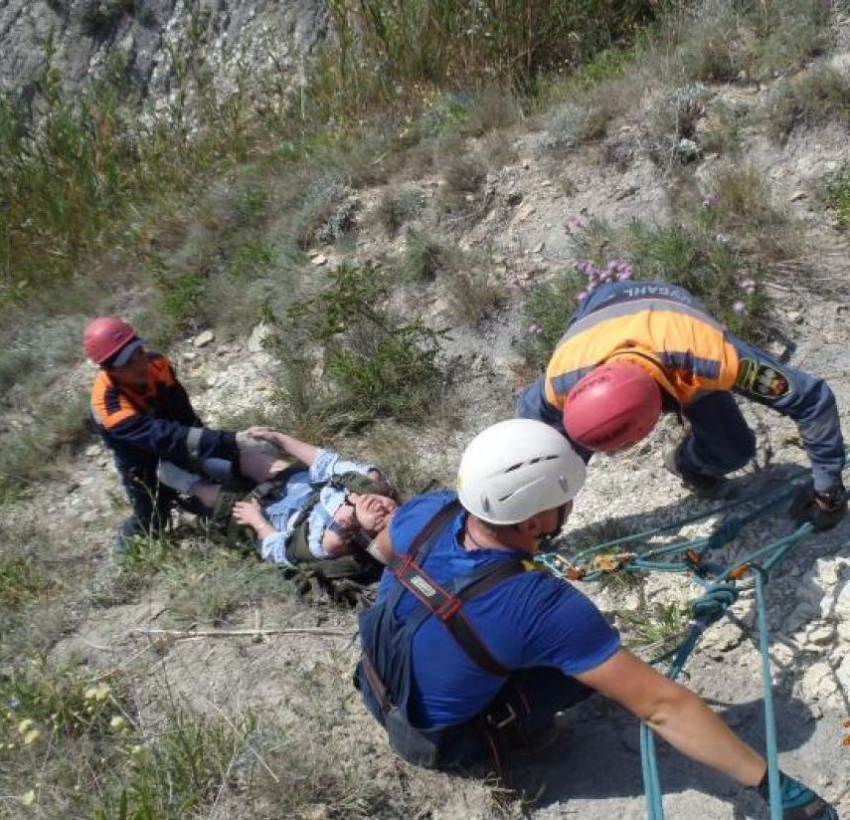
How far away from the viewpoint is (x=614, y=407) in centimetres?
327

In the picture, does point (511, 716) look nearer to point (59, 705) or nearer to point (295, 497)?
point (59, 705)

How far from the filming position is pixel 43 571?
5.15m

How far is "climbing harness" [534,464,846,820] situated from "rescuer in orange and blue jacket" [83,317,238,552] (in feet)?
6.08

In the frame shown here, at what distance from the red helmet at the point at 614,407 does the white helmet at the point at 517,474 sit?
286 mm

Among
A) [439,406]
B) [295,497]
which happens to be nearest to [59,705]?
[295,497]

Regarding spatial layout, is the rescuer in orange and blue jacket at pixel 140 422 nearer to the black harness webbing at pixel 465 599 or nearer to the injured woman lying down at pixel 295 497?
the injured woman lying down at pixel 295 497

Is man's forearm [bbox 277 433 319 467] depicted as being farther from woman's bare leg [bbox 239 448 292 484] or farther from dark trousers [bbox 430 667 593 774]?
dark trousers [bbox 430 667 593 774]

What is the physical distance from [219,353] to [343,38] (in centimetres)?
284

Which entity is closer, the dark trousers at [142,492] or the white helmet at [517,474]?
the white helmet at [517,474]

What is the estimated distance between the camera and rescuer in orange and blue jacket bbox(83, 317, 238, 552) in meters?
4.85

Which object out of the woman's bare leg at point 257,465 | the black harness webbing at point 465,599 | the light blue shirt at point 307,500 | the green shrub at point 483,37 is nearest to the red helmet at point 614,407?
the black harness webbing at point 465,599

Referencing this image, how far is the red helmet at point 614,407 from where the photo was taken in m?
3.27

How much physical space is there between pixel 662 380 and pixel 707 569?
26.4 inches

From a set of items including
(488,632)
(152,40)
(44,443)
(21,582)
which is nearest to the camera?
(488,632)
